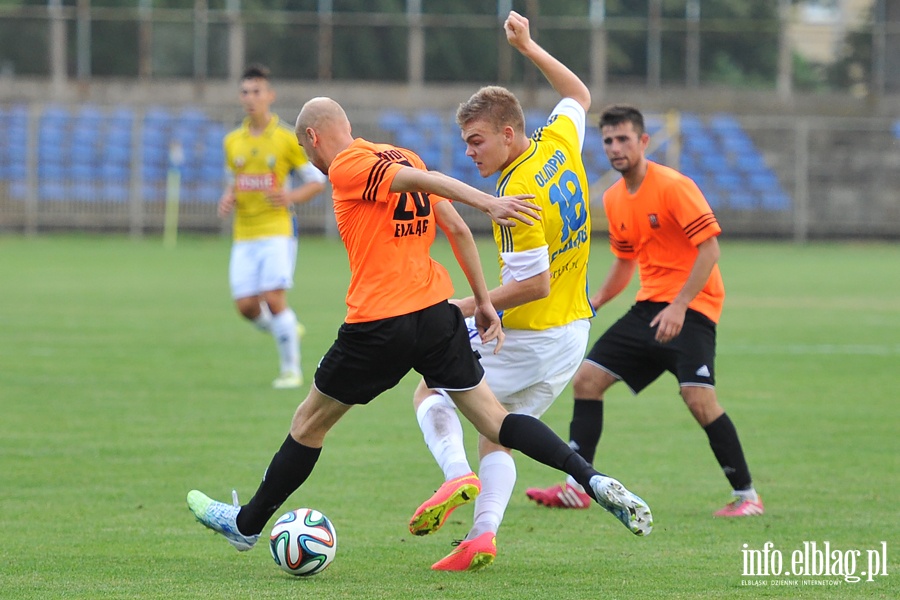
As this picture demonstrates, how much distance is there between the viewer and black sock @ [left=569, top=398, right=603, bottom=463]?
7133 mm

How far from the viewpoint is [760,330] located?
15.4 metres

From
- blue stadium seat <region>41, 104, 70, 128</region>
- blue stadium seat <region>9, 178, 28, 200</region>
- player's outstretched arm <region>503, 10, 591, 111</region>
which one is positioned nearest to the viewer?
player's outstretched arm <region>503, 10, 591, 111</region>

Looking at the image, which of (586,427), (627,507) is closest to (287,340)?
(586,427)

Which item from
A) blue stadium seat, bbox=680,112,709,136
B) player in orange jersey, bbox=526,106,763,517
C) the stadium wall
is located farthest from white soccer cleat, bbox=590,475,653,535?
blue stadium seat, bbox=680,112,709,136

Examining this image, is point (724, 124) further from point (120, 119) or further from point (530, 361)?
point (530, 361)

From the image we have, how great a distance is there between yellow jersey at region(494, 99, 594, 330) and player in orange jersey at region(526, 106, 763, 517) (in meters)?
0.86

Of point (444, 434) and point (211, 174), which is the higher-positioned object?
point (211, 174)

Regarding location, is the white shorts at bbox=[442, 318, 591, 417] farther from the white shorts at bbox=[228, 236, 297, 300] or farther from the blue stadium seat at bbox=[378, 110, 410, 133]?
the blue stadium seat at bbox=[378, 110, 410, 133]

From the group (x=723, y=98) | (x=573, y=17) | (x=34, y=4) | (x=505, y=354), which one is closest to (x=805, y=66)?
(x=723, y=98)

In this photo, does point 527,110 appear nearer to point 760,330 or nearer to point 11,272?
point 11,272

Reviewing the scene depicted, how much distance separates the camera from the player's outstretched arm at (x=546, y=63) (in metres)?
6.30

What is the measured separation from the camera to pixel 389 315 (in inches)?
207

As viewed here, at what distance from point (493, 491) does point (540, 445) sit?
1.57 ft

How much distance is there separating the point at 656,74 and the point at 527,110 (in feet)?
12.6
